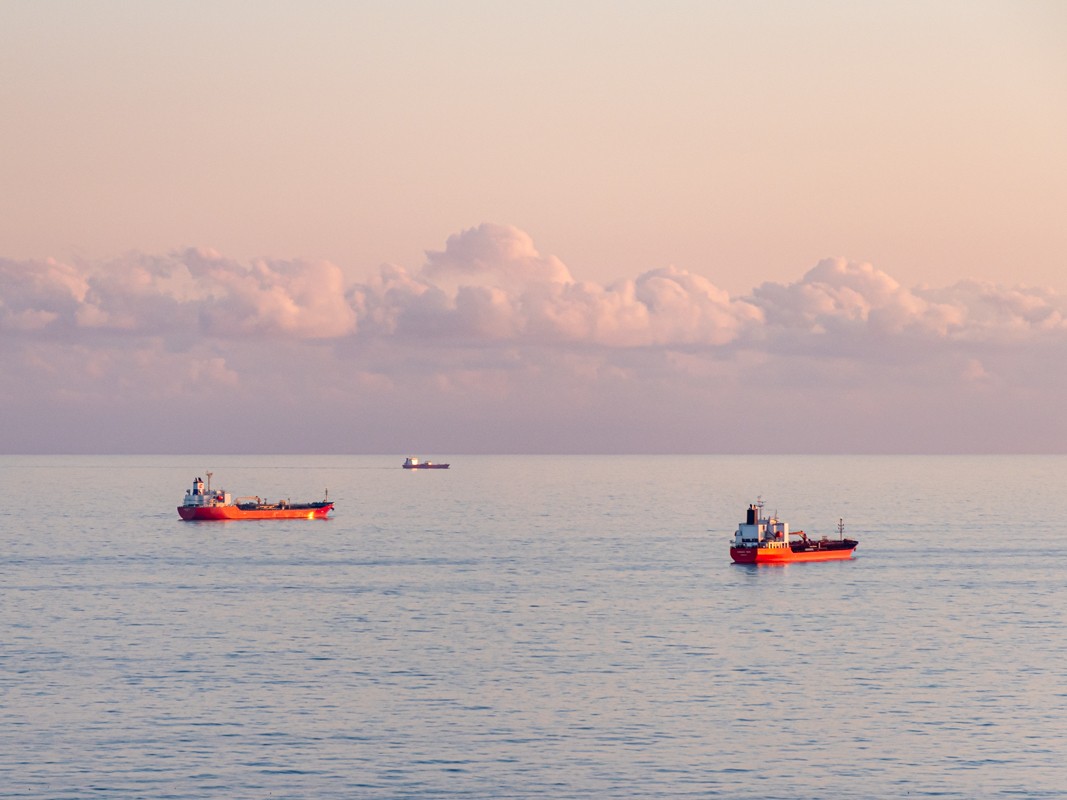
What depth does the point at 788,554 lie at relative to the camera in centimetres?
17562

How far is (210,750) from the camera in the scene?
74125mm

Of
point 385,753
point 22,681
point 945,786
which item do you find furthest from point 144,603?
point 945,786

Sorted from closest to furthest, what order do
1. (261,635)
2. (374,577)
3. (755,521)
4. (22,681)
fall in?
(22,681), (261,635), (374,577), (755,521)

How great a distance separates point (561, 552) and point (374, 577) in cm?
4299

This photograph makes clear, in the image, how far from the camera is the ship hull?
17275cm

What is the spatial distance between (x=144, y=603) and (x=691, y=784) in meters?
78.2

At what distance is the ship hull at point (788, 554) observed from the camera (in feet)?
567

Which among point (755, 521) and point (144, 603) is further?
point (755, 521)

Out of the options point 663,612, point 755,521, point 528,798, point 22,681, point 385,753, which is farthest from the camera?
point 755,521

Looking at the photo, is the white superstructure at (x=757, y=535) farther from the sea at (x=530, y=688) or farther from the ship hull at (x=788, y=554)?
the sea at (x=530, y=688)

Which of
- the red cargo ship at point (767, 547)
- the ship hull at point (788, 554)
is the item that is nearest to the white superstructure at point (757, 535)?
the red cargo ship at point (767, 547)

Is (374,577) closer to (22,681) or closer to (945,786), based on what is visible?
(22,681)

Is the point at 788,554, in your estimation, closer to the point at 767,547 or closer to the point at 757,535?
the point at 767,547

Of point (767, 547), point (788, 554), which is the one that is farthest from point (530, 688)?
point (788, 554)
